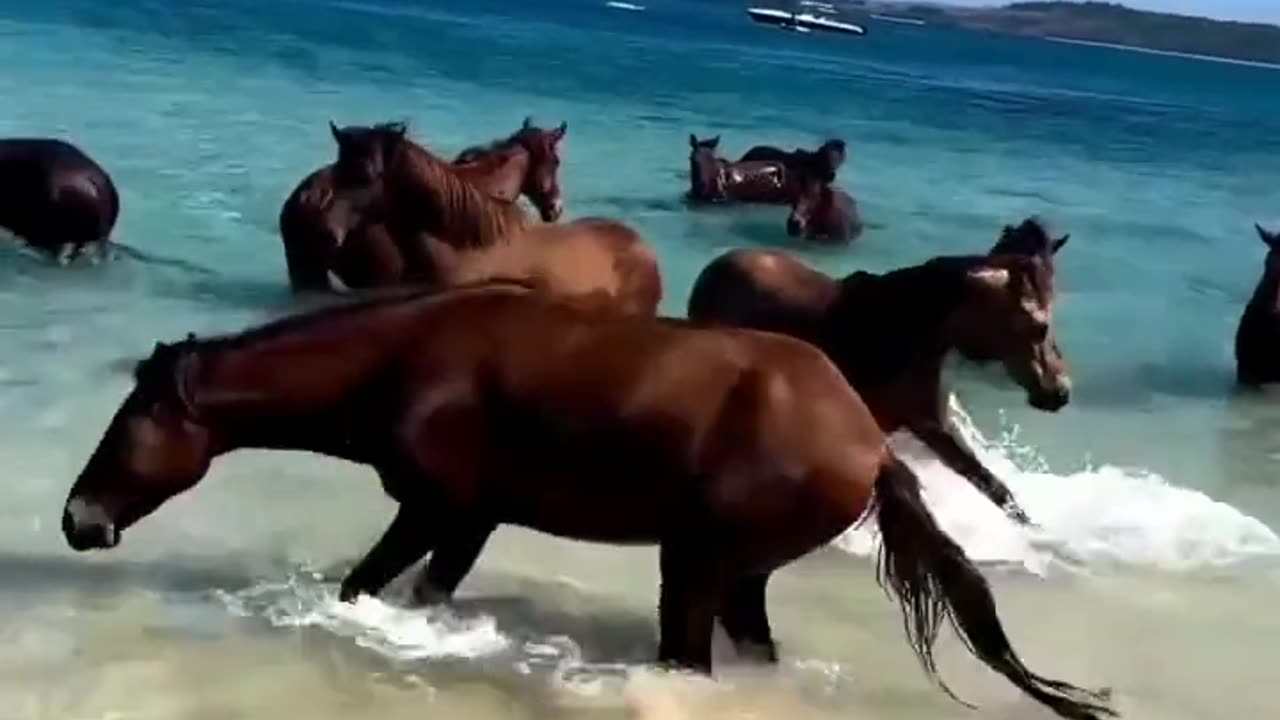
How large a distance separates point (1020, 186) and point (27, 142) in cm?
1674

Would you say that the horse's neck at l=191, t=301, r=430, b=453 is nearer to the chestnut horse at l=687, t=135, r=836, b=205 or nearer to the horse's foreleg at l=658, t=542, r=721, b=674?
the horse's foreleg at l=658, t=542, r=721, b=674

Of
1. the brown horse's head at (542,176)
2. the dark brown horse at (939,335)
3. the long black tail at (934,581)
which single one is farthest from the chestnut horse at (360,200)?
the long black tail at (934,581)

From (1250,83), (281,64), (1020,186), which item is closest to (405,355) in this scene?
(1020,186)

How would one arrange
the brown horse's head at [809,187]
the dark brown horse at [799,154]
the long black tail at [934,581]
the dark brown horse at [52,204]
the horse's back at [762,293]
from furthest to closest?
1. the dark brown horse at [799,154]
2. the brown horse's head at [809,187]
3. the dark brown horse at [52,204]
4. the horse's back at [762,293]
5. the long black tail at [934,581]

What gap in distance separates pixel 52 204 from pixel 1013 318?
693 cm

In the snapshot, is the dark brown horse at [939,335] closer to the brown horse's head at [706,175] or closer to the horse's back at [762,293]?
the horse's back at [762,293]

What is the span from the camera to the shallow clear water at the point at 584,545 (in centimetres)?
532

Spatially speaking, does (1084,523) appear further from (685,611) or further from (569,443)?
(569,443)

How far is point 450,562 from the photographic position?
17.6 ft

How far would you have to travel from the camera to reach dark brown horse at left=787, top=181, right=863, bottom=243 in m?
16.5

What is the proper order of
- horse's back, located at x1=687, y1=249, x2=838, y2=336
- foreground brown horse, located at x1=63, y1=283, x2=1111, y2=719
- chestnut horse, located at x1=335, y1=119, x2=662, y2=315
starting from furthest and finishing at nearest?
chestnut horse, located at x1=335, y1=119, x2=662, y2=315 < horse's back, located at x1=687, y1=249, x2=838, y2=336 < foreground brown horse, located at x1=63, y1=283, x2=1111, y2=719

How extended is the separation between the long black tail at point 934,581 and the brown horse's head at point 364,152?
5.24 m

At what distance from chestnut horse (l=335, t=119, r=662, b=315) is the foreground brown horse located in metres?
3.95

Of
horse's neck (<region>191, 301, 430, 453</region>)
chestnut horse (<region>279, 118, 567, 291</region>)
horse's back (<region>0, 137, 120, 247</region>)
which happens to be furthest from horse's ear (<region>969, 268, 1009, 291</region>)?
horse's back (<region>0, 137, 120, 247</region>)
